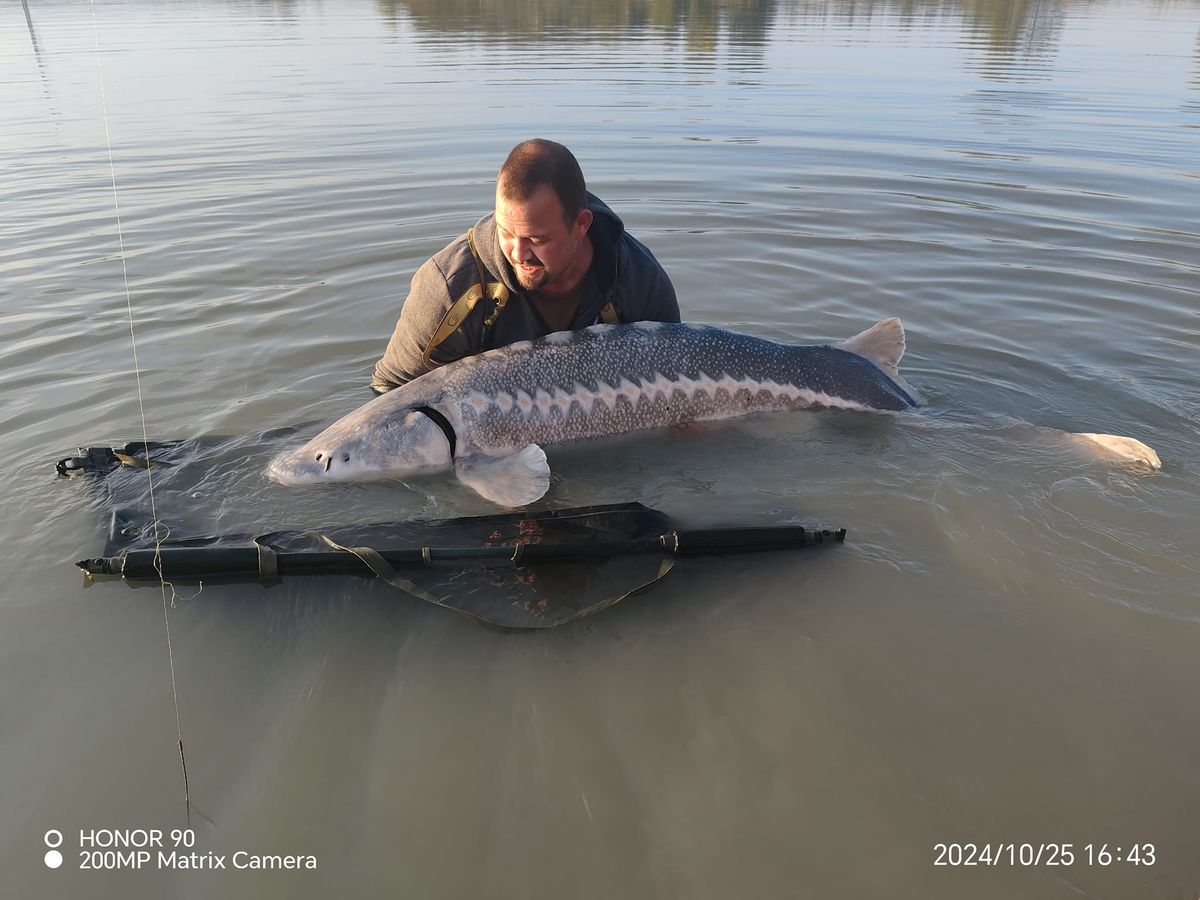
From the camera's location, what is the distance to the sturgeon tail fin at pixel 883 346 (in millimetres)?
4793

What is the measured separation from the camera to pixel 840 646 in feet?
9.58

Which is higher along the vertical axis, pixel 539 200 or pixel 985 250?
pixel 539 200

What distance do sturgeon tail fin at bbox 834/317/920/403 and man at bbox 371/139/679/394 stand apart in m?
1.11

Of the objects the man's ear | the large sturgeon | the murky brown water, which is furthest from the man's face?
the murky brown water

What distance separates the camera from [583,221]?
13.6 feet

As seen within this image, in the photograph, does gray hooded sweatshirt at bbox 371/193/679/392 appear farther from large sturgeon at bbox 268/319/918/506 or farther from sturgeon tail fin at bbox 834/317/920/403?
sturgeon tail fin at bbox 834/317/920/403

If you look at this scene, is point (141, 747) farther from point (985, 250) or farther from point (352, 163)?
point (352, 163)

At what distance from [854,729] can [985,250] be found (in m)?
6.62

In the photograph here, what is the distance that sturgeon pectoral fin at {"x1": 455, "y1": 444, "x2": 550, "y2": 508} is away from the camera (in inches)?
151

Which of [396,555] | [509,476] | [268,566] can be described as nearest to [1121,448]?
[509,476]

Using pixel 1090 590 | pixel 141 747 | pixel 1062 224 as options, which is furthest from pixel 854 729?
pixel 1062 224

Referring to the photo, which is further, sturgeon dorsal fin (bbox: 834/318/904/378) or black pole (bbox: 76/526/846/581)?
sturgeon dorsal fin (bbox: 834/318/904/378)

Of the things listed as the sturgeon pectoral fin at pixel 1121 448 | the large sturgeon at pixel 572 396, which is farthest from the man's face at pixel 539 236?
the sturgeon pectoral fin at pixel 1121 448

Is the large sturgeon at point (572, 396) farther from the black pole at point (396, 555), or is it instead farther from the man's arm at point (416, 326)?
the black pole at point (396, 555)
